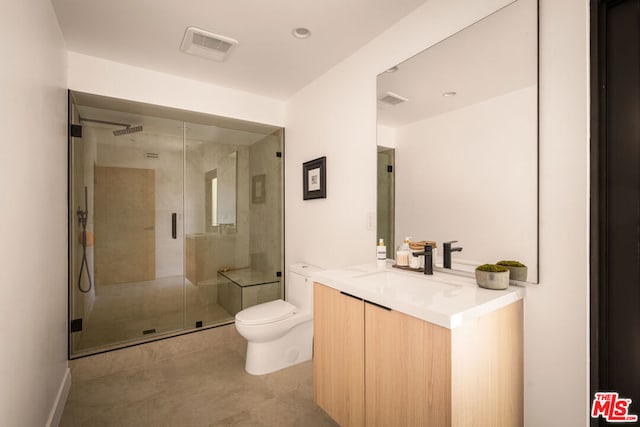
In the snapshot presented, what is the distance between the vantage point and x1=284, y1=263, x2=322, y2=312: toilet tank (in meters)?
2.59

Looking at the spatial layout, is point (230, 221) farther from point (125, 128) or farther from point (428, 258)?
point (428, 258)

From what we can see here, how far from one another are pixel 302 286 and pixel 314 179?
37.4 inches

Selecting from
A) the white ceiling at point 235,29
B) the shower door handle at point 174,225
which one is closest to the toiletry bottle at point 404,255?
the white ceiling at point 235,29

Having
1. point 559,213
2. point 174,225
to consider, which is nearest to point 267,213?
point 174,225

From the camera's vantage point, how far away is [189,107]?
9.09ft

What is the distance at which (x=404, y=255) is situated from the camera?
1.85m

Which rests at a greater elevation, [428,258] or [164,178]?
[164,178]

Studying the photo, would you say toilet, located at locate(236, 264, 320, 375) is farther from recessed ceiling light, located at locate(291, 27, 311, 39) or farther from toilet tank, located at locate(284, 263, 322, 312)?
recessed ceiling light, located at locate(291, 27, 311, 39)

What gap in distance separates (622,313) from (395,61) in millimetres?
1689

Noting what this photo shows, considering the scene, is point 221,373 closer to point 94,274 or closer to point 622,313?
point 94,274

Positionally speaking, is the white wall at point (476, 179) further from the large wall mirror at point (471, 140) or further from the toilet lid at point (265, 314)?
the toilet lid at point (265, 314)

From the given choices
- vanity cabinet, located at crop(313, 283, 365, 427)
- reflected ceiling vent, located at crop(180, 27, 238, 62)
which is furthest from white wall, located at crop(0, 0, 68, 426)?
vanity cabinet, located at crop(313, 283, 365, 427)

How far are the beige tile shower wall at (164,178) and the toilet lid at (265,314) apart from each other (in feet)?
3.19

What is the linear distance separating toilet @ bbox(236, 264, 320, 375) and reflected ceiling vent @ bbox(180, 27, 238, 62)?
6.07 ft
